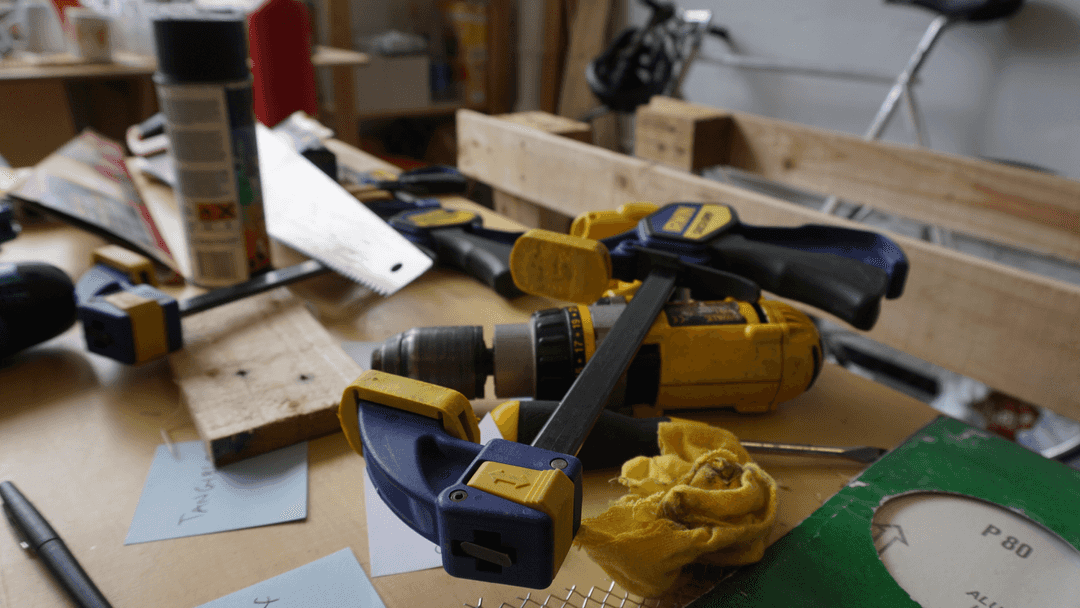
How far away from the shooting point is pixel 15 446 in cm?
47

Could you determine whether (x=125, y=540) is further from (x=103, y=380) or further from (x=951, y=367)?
(x=951, y=367)

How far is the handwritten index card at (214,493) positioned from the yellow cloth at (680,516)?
0.67 feet

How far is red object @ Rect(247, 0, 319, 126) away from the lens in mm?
1340

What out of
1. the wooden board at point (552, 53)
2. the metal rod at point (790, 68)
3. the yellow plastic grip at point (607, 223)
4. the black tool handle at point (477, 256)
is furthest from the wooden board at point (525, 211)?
the wooden board at point (552, 53)

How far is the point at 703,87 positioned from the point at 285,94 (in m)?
1.62

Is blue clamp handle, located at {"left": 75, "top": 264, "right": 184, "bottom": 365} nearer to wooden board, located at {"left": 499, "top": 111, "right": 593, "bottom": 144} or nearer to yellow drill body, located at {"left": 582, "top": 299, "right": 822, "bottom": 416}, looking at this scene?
yellow drill body, located at {"left": 582, "top": 299, "right": 822, "bottom": 416}

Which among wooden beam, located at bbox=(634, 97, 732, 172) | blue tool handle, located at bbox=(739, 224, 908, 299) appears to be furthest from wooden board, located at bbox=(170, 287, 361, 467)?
wooden beam, located at bbox=(634, 97, 732, 172)

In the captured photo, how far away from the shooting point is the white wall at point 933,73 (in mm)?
1624

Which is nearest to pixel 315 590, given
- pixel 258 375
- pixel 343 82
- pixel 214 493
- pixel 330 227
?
pixel 214 493

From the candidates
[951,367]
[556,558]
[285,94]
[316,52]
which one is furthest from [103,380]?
[316,52]

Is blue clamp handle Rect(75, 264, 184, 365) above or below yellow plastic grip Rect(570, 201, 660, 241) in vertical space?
below

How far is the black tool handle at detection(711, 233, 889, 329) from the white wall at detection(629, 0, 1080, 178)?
159 centimetres

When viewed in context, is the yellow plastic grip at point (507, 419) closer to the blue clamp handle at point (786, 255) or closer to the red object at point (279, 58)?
the blue clamp handle at point (786, 255)

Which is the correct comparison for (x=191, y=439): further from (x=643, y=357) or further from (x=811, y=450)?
(x=811, y=450)
